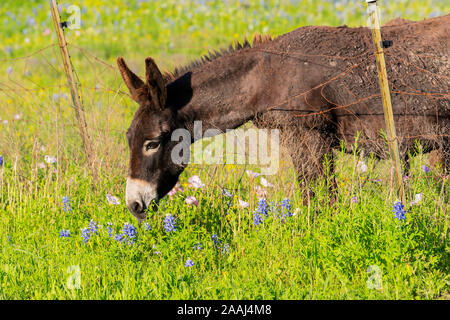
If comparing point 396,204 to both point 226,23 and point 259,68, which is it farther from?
point 226,23

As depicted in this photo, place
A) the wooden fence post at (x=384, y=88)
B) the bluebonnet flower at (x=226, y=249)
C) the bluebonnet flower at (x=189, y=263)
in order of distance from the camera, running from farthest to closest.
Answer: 1. the bluebonnet flower at (x=226, y=249)
2. the wooden fence post at (x=384, y=88)
3. the bluebonnet flower at (x=189, y=263)

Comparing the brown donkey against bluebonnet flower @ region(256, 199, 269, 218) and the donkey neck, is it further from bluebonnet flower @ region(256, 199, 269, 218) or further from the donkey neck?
bluebonnet flower @ region(256, 199, 269, 218)

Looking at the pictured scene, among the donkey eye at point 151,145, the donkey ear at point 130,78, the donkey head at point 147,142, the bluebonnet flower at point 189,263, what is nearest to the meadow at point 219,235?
the bluebonnet flower at point 189,263

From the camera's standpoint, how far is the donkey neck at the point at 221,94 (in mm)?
5133

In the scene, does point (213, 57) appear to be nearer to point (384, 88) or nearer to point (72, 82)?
point (72, 82)

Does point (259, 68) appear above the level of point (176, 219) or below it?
above

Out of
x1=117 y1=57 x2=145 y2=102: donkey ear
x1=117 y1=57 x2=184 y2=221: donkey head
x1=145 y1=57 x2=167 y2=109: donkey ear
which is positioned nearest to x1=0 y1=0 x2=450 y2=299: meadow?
x1=117 y1=57 x2=184 y2=221: donkey head

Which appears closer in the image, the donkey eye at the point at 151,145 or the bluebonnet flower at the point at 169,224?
the bluebonnet flower at the point at 169,224

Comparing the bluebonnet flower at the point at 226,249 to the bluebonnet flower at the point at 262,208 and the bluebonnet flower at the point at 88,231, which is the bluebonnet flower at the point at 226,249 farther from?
the bluebonnet flower at the point at 88,231

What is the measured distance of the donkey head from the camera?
491cm

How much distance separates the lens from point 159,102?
4.95 metres

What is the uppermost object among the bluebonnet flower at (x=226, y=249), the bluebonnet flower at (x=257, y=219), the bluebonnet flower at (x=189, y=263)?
the bluebonnet flower at (x=257, y=219)
